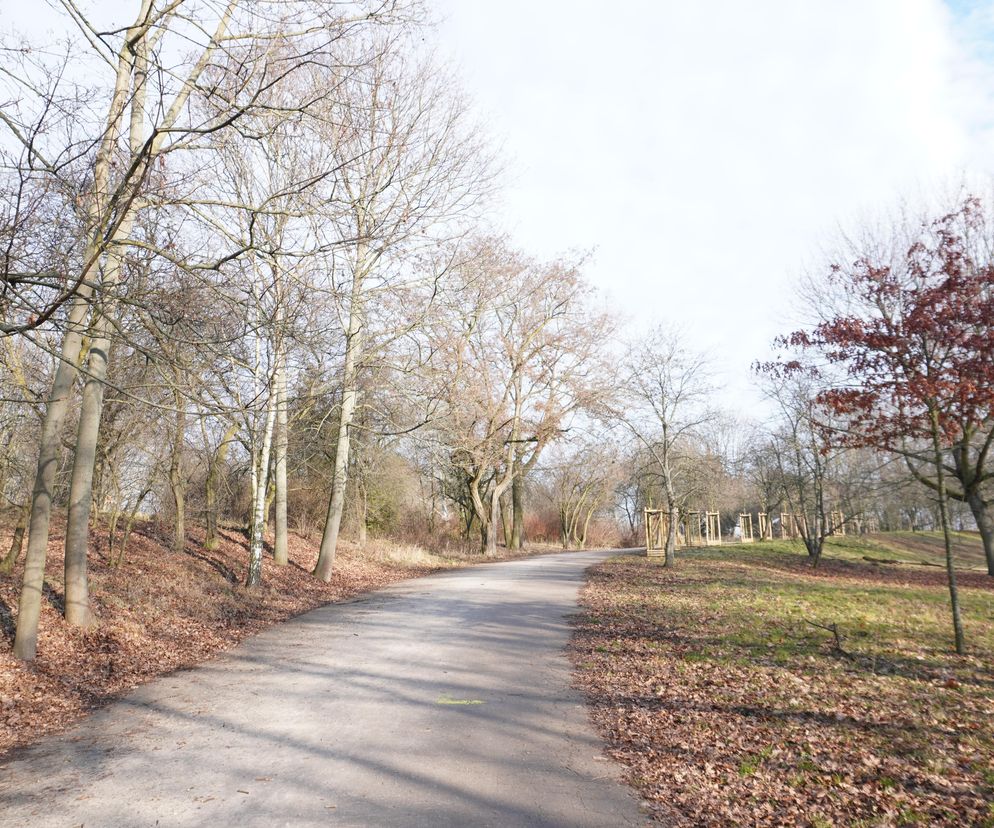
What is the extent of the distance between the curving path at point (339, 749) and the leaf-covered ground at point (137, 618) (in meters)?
0.48

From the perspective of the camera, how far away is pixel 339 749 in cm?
541

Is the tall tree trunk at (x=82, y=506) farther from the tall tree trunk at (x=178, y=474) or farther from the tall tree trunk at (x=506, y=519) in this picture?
the tall tree trunk at (x=506, y=519)

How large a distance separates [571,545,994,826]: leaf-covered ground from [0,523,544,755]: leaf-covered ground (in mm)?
5019

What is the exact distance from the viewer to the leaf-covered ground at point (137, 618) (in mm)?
6668

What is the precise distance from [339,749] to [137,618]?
219 inches

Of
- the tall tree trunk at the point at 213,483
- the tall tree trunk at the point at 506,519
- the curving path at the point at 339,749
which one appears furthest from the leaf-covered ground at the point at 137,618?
the tall tree trunk at the point at 506,519

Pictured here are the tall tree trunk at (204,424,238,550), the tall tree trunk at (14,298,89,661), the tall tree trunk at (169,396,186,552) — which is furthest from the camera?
the tall tree trunk at (204,424,238,550)

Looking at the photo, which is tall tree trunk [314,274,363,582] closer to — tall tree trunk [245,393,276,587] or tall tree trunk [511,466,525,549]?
tall tree trunk [245,393,276,587]

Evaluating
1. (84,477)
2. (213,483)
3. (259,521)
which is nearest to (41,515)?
(84,477)

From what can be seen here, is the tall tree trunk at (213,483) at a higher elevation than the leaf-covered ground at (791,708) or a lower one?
higher

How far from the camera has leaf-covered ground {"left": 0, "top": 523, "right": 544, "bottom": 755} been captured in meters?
6.67

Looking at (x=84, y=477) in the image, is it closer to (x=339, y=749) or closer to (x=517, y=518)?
(x=339, y=749)

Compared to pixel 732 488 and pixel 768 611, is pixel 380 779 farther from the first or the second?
pixel 732 488

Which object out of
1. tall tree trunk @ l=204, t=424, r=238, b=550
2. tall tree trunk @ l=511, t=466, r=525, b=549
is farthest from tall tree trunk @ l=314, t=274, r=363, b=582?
tall tree trunk @ l=511, t=466, r=525, b=549
